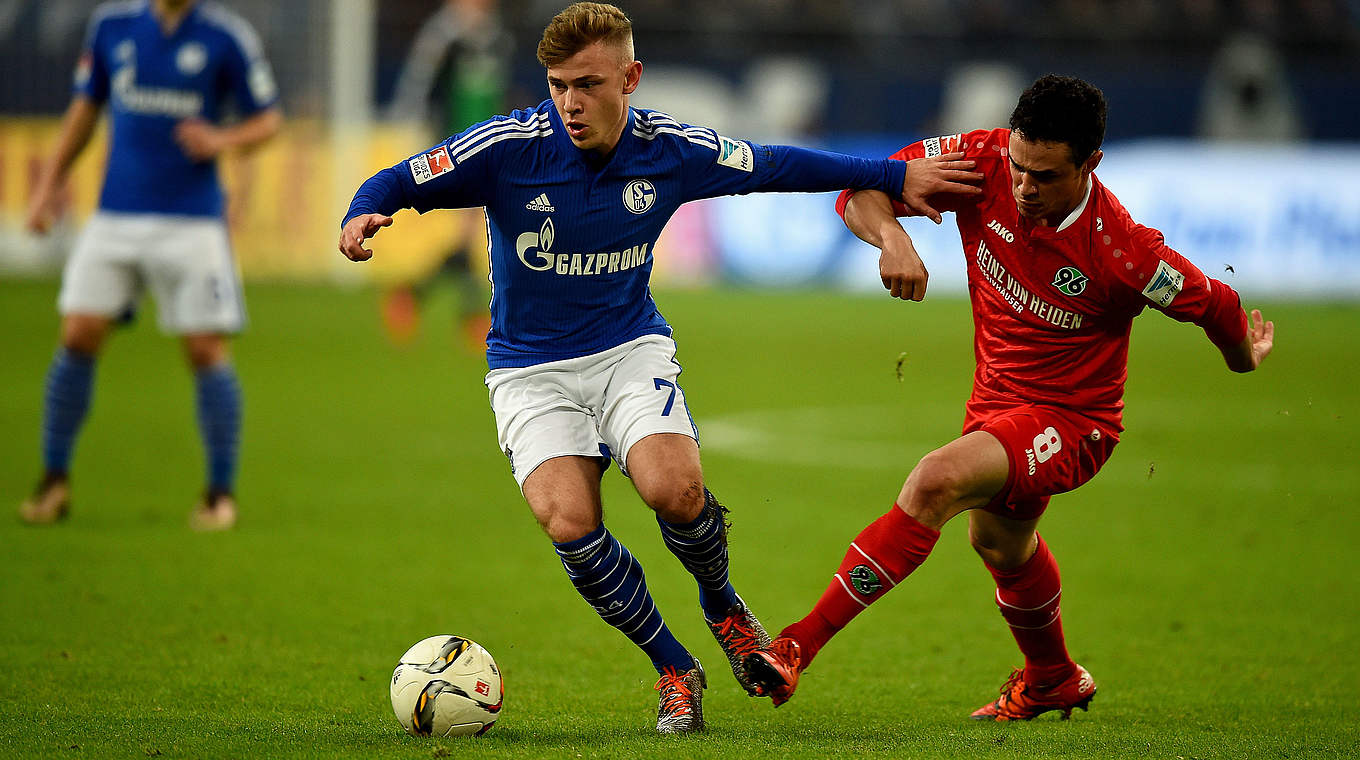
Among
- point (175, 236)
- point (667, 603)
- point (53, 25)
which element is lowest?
point (667, 603)

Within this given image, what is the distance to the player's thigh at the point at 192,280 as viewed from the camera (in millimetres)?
7230

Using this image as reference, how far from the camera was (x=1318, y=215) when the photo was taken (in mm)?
19156

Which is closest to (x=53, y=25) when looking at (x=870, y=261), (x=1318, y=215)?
(x=870, y=261)

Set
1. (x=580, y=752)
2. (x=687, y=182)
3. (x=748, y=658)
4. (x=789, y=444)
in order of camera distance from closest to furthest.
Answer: (x=580, y=752), (x=748, y=658), (x=687, y=182), (x=789, y=444)

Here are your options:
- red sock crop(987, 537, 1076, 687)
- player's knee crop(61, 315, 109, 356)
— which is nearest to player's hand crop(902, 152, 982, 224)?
red sock crop(987, 537, 1076, 687)

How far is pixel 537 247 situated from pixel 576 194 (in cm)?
19

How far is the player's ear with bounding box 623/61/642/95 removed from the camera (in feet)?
14.3

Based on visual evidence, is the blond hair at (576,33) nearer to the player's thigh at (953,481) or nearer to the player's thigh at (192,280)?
the player's thigh at (953,481)

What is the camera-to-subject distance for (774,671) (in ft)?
13.5

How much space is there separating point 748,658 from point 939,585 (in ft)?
8.96

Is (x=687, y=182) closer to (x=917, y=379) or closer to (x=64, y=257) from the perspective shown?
(x=917, y=379)

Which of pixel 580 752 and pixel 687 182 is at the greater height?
pixel 687 182

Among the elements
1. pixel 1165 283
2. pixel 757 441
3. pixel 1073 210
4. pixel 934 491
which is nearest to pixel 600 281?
pixel 934 491

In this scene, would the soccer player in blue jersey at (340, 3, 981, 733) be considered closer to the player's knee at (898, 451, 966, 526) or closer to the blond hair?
the blond hair
